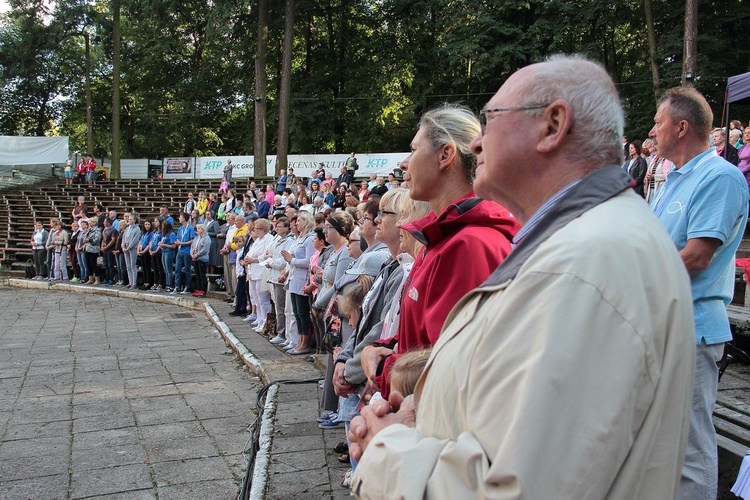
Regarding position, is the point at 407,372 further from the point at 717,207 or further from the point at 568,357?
the point at 717,207

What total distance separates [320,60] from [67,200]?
1658 cm

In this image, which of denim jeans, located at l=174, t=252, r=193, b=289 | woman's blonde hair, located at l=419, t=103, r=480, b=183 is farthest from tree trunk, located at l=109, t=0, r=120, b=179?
woman's blonde hair, located at l=419, t=103, r=480, b=183

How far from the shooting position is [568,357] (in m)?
1.03

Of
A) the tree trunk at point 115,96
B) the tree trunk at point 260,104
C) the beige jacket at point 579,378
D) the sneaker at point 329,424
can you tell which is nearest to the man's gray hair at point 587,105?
the beige jacket at point 579,378

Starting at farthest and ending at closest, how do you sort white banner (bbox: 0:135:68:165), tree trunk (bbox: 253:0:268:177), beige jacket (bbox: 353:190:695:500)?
white banner (bbox: 0:135:68:165)
tree trunk (bbox: 253:0:268:177)
beige jacket (bbox: 353:190:695:500)

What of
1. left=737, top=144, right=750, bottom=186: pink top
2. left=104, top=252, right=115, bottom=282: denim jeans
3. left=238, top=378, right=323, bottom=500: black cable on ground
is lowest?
left=104, top=252, right=115, bottom=282: denim jeans

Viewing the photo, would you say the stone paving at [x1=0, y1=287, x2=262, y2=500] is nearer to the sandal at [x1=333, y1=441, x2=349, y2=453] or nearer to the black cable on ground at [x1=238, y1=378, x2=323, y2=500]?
the black cable on ground at [x1=238, y1=378, x2=323, y2=500]

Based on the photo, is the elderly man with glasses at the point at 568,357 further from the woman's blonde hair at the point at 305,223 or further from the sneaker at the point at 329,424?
the woman's blonde hair at the point at 305,223

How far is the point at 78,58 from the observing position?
140ft

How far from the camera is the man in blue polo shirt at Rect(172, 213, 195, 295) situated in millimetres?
16094

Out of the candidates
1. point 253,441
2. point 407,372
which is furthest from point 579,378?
point 253,441

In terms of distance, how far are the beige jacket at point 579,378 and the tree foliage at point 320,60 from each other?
82.8 ft

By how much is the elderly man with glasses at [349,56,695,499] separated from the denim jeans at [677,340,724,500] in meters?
1.39

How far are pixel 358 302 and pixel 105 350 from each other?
6.28 m
